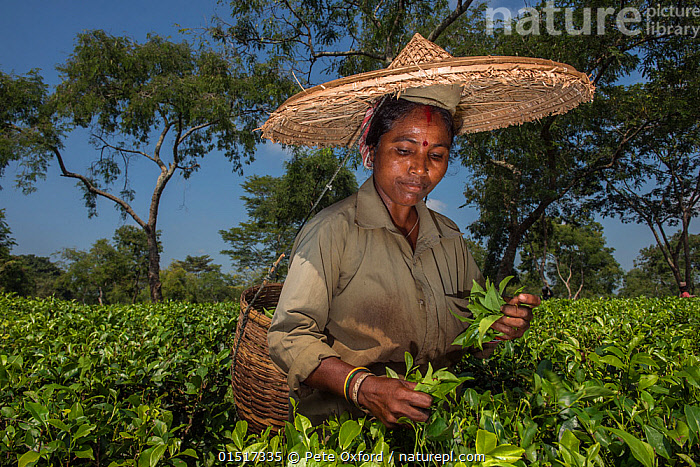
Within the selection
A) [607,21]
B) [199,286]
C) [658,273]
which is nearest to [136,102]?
[607,21]

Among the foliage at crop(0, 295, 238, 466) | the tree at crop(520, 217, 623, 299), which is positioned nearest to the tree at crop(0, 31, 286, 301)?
the foliage at crop(0, 295, 238, 466)

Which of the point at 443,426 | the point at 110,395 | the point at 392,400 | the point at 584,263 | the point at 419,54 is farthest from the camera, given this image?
the point at 584,263

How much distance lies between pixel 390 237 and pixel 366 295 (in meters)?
0.34

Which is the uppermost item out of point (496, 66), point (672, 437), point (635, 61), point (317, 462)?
point (635, 61)

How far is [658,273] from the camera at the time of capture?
41.0 metres

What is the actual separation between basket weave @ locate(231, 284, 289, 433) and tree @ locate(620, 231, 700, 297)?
3626cm

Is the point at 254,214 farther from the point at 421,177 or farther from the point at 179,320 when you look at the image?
the point at 421,177

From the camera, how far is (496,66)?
1768 mm

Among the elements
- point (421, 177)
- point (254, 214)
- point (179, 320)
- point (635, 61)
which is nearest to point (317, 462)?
point (421, 177)

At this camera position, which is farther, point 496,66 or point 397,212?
point 397,212

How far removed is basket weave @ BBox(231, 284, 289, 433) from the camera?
210 cm

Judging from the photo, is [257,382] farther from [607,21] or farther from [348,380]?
[607,21]

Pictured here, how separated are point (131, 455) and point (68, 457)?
0.22 metres

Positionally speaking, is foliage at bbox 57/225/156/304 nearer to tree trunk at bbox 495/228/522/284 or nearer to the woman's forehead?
tree trunk at bbox 495/228/522/284
